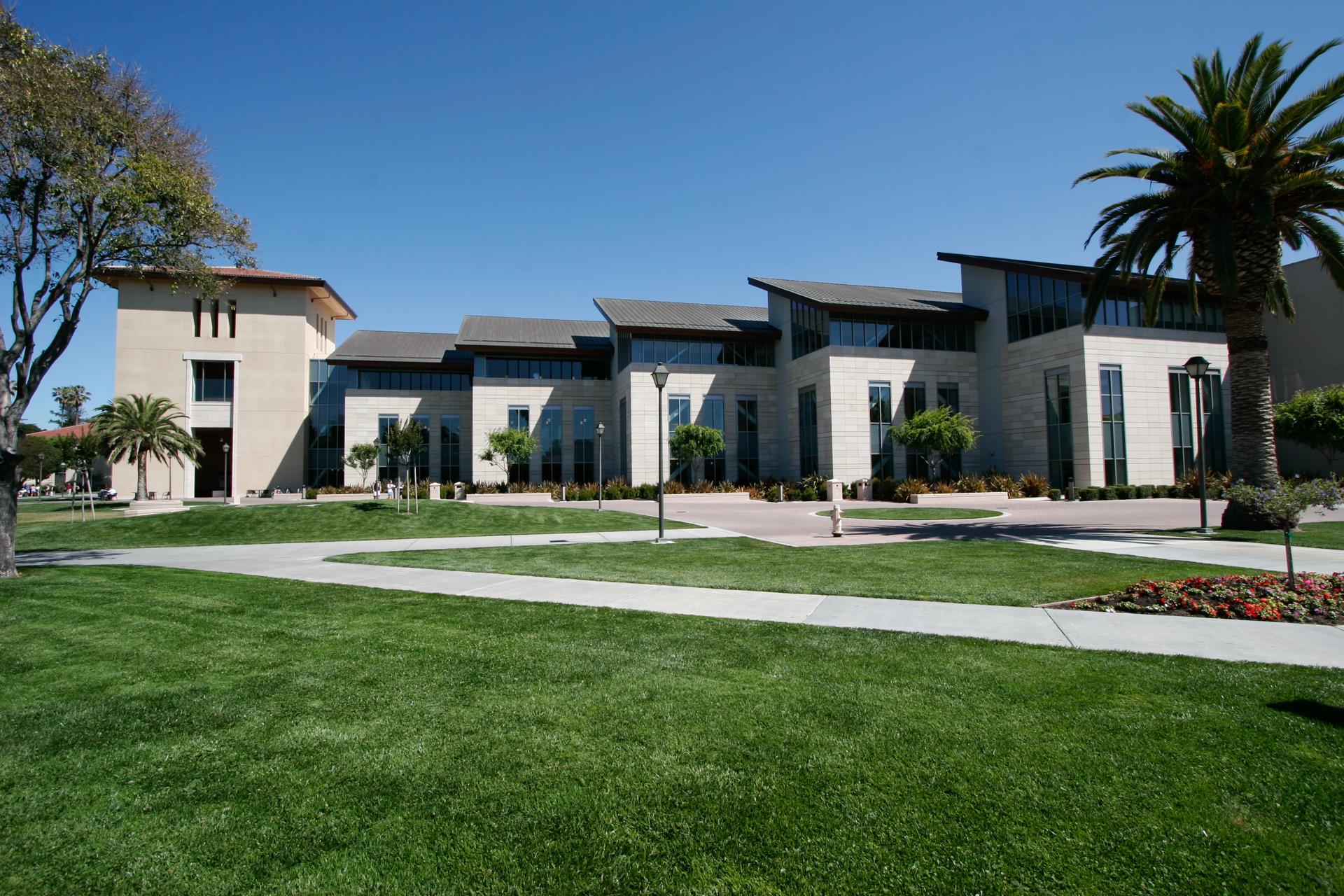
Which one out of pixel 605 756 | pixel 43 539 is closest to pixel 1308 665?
pixel 605 756

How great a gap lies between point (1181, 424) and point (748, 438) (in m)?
23.3

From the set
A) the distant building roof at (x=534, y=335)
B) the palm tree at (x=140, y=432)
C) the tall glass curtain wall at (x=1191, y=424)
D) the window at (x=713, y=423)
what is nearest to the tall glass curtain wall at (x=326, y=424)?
the palm tree at (x=140, y=432)

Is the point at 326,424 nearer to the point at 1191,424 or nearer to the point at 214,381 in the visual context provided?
the point at 214,381

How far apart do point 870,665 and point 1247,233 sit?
1896 cm

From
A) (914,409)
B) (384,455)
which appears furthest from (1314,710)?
(384,455)

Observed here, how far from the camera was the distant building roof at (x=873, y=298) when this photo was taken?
124ft

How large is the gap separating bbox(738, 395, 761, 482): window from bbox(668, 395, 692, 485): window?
355cm

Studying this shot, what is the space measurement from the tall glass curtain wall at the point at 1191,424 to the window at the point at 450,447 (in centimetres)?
4302

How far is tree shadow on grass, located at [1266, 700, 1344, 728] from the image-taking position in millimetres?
4426

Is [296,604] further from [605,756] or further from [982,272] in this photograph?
[982,272]

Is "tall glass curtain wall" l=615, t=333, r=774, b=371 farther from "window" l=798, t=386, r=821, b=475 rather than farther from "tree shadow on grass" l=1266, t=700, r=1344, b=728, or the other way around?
"tree shadow on grass" l=1266, t=700, r=1344, b=728

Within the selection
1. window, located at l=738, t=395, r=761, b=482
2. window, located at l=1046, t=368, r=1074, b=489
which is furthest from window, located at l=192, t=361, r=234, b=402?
window, located at l=1046, t=368, r=1074, b=489

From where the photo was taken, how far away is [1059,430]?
34.1 metres

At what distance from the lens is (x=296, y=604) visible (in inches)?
348
